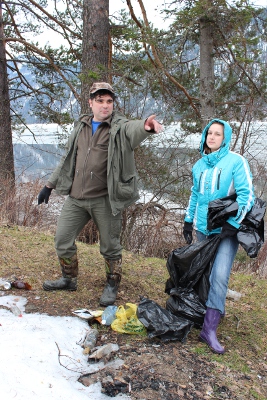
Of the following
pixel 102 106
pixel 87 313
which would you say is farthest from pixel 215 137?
pixel 87 313

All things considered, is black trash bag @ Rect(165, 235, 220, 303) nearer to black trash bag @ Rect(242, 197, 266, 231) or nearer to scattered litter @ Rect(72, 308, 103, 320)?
black trash bag @ Rect(242, 197, 266, 231)

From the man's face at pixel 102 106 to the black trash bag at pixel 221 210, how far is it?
4.25 feet

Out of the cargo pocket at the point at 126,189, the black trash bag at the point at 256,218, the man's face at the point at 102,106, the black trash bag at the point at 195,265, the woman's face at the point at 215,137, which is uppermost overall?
the man's face at the point at 102,106

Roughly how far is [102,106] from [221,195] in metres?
1.37

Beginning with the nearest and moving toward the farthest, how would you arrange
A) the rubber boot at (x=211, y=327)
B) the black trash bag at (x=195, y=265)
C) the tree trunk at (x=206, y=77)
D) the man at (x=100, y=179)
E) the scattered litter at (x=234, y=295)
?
the rubber boot at (x=211, y=327) → the black trash bag at (x=195, y=265) → the man at (x=100, y=179) → the scattered litter at (x=234, y=295) → the tree trunk at (x=206, y=77)

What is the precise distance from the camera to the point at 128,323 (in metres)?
3.23

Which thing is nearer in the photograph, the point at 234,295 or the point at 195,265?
the point at 195,265

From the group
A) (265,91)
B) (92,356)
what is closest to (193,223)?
(92,356)

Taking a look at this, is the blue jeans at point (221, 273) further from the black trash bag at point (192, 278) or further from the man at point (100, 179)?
the man at point (100, 179)

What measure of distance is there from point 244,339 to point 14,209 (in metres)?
6.10

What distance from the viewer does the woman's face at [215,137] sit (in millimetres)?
3203

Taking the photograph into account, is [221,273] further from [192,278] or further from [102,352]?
[102,352]

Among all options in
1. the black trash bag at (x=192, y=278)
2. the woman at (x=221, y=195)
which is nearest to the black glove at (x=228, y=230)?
the woman at (x=221, y=195)

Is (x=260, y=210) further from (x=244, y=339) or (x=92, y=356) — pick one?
(x=92, y=356)
